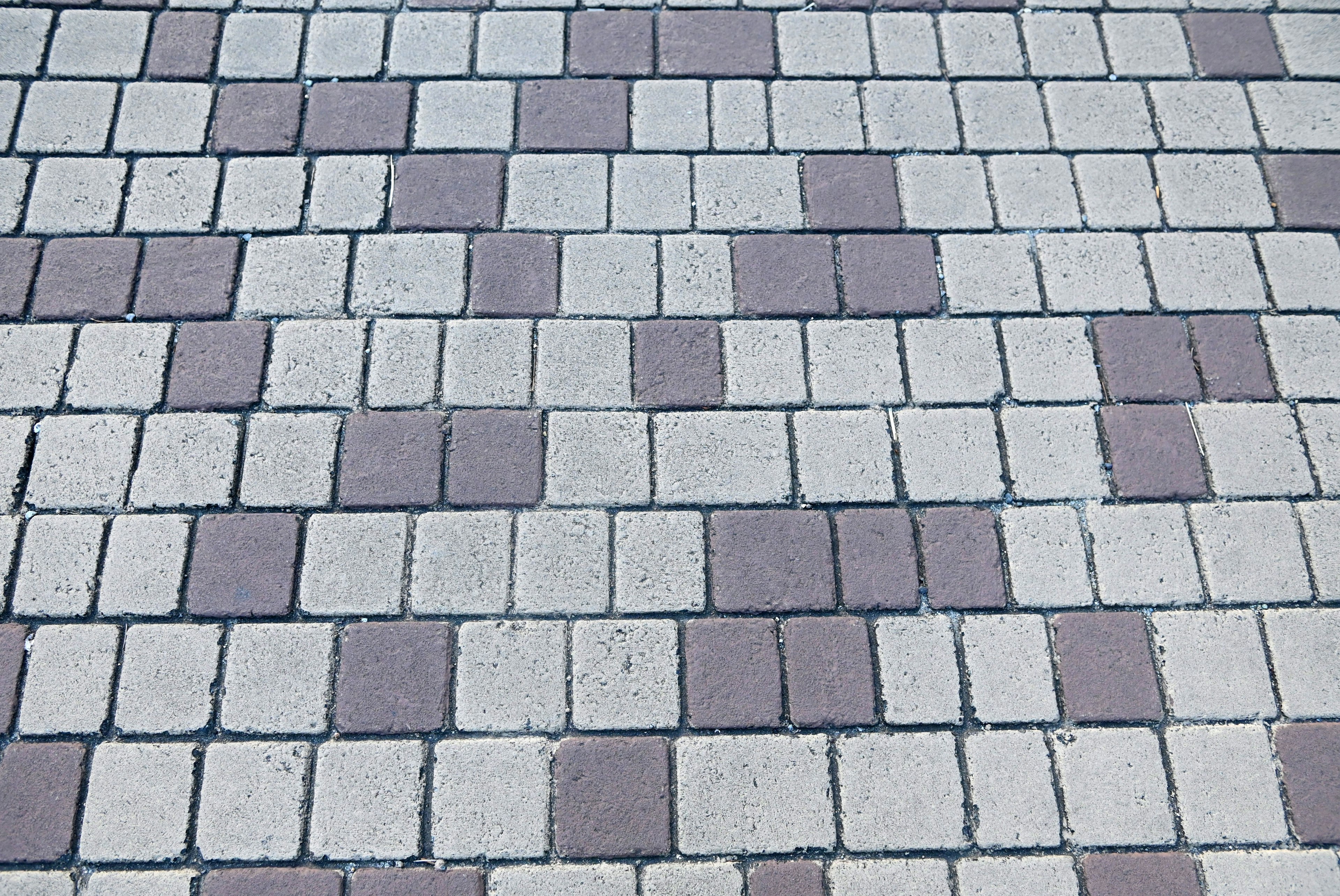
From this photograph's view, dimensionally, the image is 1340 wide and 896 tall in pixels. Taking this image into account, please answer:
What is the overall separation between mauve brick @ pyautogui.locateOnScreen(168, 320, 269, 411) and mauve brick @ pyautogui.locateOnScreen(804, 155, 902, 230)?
1665 millimetres

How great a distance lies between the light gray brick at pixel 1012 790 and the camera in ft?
7.38

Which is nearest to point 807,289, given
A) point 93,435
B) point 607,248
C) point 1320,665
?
point 607,248

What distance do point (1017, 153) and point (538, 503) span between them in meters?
1.85

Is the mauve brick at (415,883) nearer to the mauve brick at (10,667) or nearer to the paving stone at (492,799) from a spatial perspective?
the paving stone at (492,799)

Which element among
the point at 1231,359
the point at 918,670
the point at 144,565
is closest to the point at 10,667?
the point at 144,565

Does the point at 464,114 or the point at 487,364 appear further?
the point at 464,114

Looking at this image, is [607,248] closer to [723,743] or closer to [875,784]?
[723,743]

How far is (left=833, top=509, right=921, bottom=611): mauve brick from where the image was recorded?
8.01ft

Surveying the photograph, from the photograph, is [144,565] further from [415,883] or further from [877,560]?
[877,560]

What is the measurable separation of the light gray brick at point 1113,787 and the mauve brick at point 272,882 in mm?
1758

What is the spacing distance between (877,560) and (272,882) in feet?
5.47

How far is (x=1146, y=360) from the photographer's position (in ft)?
8.89

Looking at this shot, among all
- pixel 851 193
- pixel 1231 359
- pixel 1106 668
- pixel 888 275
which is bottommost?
pixel 1106 668

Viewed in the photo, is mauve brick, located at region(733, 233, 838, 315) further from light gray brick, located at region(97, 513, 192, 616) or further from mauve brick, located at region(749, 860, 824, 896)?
light gray brick, located at region(97, 513, 192, 616)
